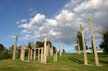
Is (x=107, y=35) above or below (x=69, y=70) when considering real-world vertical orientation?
above

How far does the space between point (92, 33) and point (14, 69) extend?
1835 cm

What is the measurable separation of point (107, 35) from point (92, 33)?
25.6m

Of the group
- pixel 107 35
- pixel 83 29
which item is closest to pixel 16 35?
pixel 83 29

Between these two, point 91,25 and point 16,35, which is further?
point 16,35

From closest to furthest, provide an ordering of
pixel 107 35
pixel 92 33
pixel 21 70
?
1. pixel 21 70
2. pixel 92 33
3. pixel 107 35

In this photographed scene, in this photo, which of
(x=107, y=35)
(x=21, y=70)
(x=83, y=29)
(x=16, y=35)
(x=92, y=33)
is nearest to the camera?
(x=21, y=70)

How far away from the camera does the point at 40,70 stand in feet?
73.5

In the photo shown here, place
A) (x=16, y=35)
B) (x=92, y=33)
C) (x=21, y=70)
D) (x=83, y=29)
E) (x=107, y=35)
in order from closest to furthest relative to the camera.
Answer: (x=21, y=70), (x=92, y=33), (x=83, y=29), (x=16, y=35), (x=107, y=35)

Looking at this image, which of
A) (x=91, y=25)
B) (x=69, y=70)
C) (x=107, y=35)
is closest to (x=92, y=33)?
(x=91, y=25)

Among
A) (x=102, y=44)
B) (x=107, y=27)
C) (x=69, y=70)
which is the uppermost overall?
(x=107, y=27)

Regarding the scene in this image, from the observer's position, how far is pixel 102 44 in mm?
62969

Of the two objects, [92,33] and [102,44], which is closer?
[92,33]

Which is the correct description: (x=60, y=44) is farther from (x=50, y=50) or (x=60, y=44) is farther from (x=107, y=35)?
(x=107, y=35)

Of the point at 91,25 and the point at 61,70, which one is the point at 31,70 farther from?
the point at 91,25
